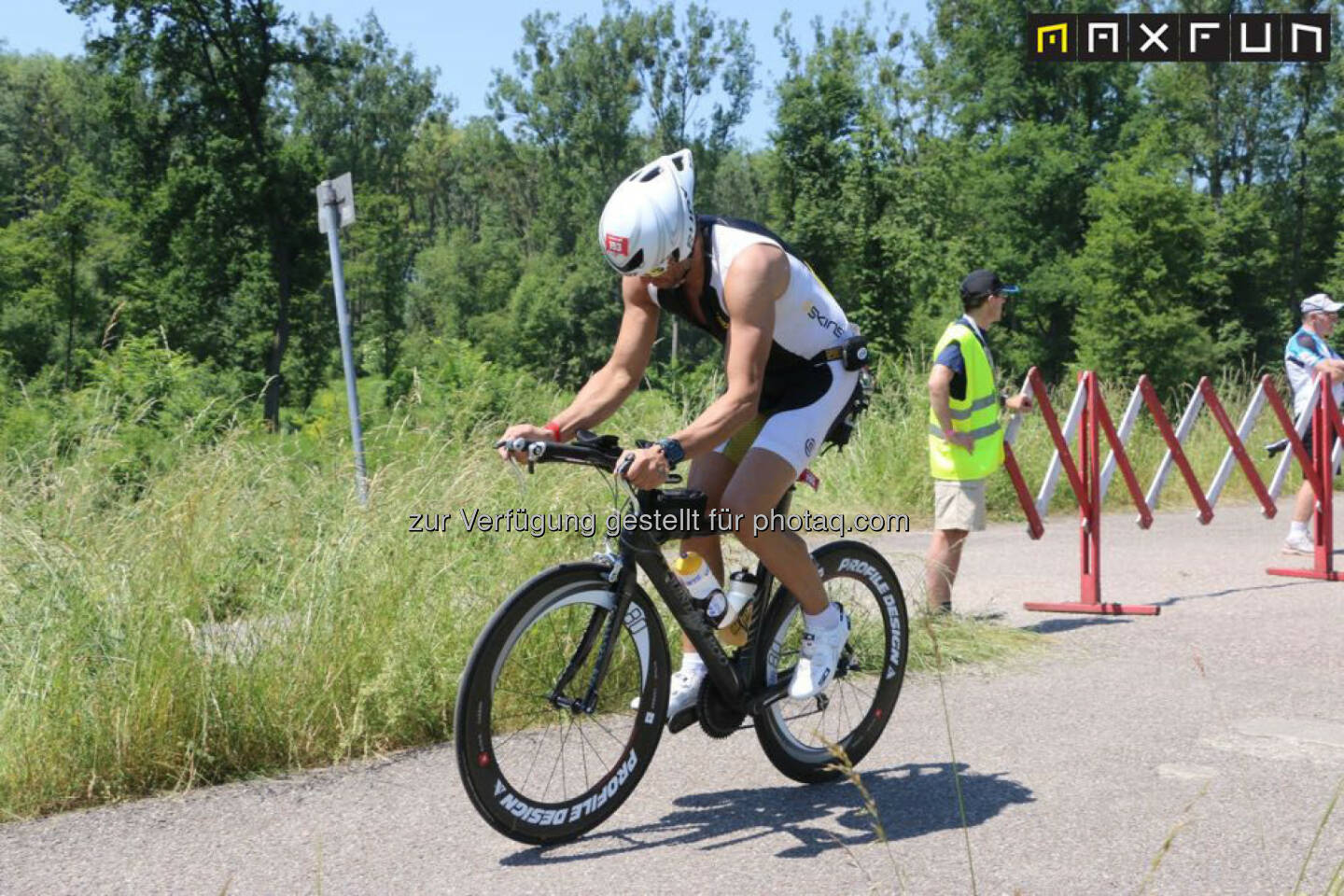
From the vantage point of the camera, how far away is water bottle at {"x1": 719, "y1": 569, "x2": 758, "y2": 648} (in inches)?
188

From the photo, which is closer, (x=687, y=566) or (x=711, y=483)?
(x=687, y=566)

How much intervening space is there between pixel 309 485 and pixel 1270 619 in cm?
542

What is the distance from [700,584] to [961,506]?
140 inches

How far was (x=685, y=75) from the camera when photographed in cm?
6712

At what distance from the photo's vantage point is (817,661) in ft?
15.3

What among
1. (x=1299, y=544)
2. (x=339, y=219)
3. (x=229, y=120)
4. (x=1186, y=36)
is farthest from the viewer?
(x=1186, y=36)

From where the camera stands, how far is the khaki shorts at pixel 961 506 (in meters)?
7.78

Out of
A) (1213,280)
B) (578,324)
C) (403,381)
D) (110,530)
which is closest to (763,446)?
(110,530)

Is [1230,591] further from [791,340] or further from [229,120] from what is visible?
[229,120]

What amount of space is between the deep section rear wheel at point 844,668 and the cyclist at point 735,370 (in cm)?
16

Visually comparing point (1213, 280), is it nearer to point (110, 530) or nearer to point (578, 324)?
point (578, 324)

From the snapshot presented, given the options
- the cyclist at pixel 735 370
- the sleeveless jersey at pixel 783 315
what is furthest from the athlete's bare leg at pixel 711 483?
the sleeveless jersey at pixel 783 315

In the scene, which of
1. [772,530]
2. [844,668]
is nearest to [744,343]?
[772,530]

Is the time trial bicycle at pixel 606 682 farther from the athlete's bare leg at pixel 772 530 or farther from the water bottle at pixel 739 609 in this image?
the athlete's bare leg at pixel 772 530
